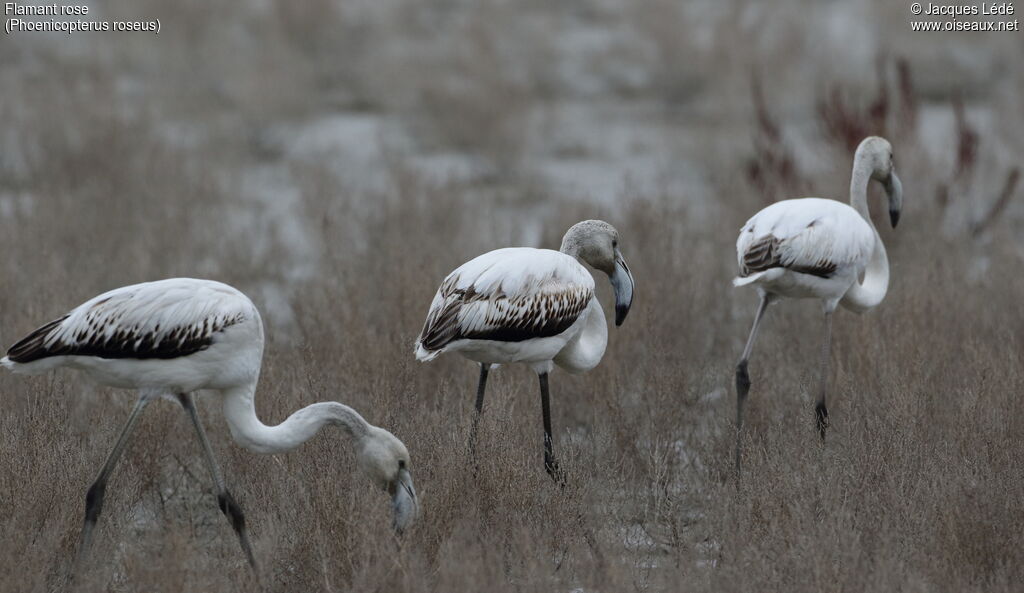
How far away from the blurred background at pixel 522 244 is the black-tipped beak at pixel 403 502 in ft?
0.25

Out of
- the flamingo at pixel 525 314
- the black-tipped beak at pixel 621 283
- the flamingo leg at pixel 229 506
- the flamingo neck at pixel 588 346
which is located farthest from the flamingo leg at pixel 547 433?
the flamingo leg at pixel 229 506

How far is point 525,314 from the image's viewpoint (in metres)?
5.12

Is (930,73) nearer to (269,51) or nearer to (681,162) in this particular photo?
(681,162)

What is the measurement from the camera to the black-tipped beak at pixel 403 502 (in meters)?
4.43

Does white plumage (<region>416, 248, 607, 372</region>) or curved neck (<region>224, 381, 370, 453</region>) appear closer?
curved neck (<region>224, 381, 370, 453</region>)

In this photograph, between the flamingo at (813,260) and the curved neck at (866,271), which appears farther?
the curved neck at (866,271)

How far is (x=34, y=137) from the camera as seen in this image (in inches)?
393

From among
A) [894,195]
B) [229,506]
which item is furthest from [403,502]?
[894,195]

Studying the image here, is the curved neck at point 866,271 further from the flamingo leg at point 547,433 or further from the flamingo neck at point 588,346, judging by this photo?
the flamingo leg at point 547,433

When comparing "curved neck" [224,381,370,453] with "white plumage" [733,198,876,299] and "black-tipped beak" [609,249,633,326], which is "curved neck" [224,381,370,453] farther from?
"white plumage" [733,198,876,299]

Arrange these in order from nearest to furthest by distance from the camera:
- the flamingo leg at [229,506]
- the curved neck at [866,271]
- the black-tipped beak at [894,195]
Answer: the flamingo leg at [229,506]
the curved neck at [866,271]
the black-tipped beak at [894,195]

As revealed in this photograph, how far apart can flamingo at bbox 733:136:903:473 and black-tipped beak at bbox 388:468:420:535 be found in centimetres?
168

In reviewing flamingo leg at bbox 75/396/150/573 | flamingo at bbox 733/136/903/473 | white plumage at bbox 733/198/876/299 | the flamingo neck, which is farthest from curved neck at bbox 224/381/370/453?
white plumage at bbox 733/198/876/299

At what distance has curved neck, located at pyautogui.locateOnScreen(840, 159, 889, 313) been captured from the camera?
6047 mm
